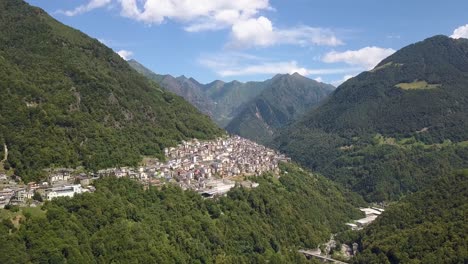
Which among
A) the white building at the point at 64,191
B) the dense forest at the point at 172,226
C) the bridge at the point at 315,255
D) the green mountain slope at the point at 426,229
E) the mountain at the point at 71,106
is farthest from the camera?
the mountain at the point at 71,106

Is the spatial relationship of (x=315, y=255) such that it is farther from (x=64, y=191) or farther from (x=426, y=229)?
(x=64, y=191)

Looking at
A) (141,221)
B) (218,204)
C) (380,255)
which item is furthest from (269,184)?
(141,221)

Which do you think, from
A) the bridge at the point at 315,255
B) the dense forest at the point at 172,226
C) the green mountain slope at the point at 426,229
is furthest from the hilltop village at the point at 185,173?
the green mountain slope at the point at 426,229

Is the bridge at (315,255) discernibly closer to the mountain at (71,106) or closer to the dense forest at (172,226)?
the dense forest at (172,226)

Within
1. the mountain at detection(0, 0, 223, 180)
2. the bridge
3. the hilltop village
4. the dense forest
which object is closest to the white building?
the hilltop village

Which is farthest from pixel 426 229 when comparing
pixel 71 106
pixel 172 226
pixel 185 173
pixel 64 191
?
pixel 71 106

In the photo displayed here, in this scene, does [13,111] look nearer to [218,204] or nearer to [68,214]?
[68,214]
